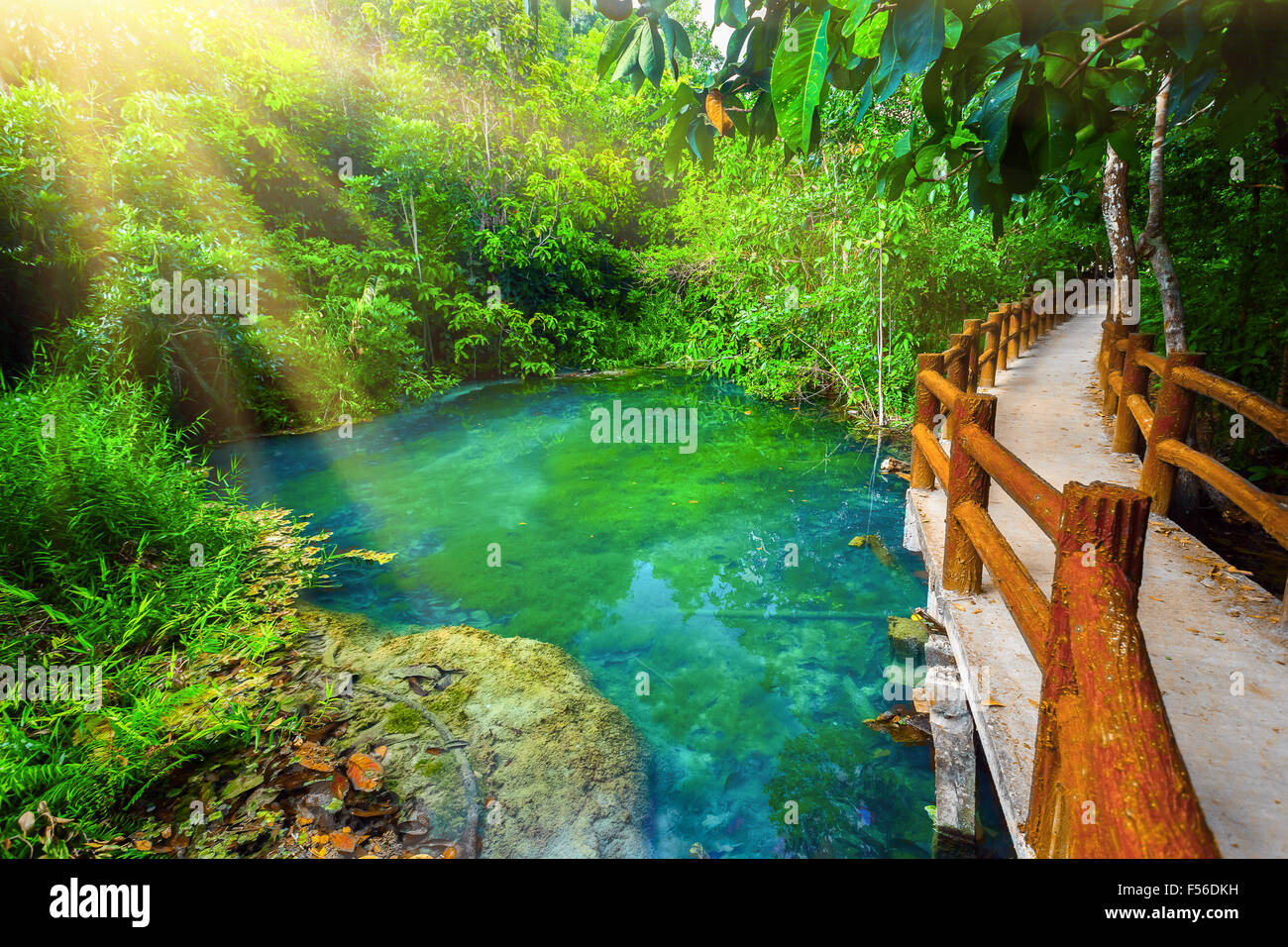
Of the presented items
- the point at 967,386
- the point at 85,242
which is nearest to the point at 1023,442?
the point at 967,386

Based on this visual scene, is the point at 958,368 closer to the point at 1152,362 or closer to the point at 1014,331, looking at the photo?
the point at 1152,362

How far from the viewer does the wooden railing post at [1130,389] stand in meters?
4.85

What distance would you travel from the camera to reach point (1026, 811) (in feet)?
6.29

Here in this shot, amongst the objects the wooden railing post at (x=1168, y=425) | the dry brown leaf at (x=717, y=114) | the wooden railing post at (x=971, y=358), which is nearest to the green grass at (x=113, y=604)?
the dry brown leaf at (x=717, y=114)

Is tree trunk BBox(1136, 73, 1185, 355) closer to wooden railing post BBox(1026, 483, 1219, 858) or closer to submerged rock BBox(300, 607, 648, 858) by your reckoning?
wooden railing post BBox(1026, 483, 1219, 858)

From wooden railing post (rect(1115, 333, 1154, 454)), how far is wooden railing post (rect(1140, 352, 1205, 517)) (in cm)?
110

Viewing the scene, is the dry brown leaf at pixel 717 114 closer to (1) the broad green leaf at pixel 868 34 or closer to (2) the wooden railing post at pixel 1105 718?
(1) the broad green leaf at pixel 868 34

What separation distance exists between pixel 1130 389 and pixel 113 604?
7592 mm

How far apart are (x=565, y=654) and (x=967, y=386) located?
4.88 meters

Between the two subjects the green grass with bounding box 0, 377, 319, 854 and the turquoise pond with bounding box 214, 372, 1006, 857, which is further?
the turquoise pond with bounding box 214, 372, 1006, 857

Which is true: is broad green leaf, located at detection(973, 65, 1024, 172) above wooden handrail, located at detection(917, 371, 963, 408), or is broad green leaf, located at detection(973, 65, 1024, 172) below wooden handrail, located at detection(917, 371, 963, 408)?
above

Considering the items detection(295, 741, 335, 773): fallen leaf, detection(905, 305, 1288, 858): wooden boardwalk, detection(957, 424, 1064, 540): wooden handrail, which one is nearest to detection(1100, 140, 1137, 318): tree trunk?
detection(905, 305, 1288, 858): wooden boardwalk

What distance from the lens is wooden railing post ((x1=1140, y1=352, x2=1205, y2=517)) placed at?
3.70m
